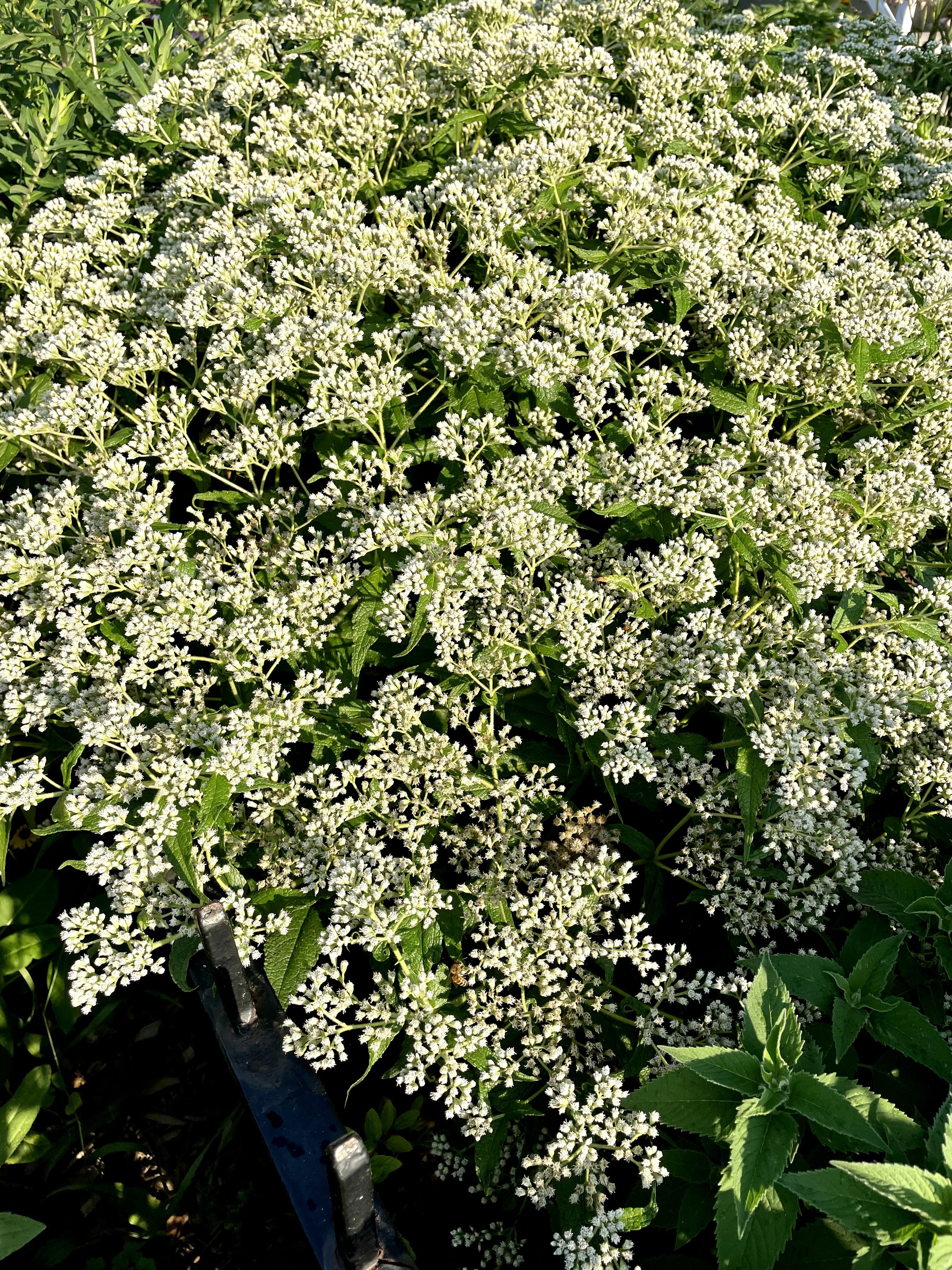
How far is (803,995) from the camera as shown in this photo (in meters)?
3.19

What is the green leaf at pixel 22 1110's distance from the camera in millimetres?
4227

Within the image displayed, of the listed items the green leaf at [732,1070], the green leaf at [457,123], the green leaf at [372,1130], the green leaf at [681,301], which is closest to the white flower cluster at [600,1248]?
the green leaf at [732,1070]

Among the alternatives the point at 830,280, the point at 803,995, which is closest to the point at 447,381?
the point at 830,280

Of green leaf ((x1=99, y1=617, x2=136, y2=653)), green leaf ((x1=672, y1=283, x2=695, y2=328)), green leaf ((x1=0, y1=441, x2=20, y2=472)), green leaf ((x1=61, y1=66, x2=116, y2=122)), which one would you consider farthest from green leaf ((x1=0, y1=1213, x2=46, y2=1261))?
green leaf ((x1=61, y1=66, x2=116, y2=122))

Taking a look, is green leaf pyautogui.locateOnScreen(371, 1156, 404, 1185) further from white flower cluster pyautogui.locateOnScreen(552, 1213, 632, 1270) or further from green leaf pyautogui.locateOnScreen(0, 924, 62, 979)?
green leaf pyautogui.locateOnScreen(0, 924, 62, 979)

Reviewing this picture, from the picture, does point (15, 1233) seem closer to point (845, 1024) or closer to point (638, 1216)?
point (638, 1216)

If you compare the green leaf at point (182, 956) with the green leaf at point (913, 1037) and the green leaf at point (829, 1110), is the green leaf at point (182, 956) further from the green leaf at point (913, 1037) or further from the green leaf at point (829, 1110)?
the green leaf at point (913, 1037)

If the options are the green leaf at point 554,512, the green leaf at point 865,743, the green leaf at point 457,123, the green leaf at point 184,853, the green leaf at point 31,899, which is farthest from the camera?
the green leaf at point 457,123

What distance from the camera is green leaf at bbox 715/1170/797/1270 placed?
2.55m

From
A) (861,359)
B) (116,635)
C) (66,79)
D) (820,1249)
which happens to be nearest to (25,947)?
(116,635)

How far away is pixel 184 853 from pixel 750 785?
224cm

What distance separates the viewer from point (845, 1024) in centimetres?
308

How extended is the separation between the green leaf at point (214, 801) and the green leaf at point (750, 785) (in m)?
2.05

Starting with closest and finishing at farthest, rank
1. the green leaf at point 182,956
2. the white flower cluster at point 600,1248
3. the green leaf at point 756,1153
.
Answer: the green leaf at point 756,1153 < the white flower cluster at point 600,1248 < the green leaf at point 182,956
